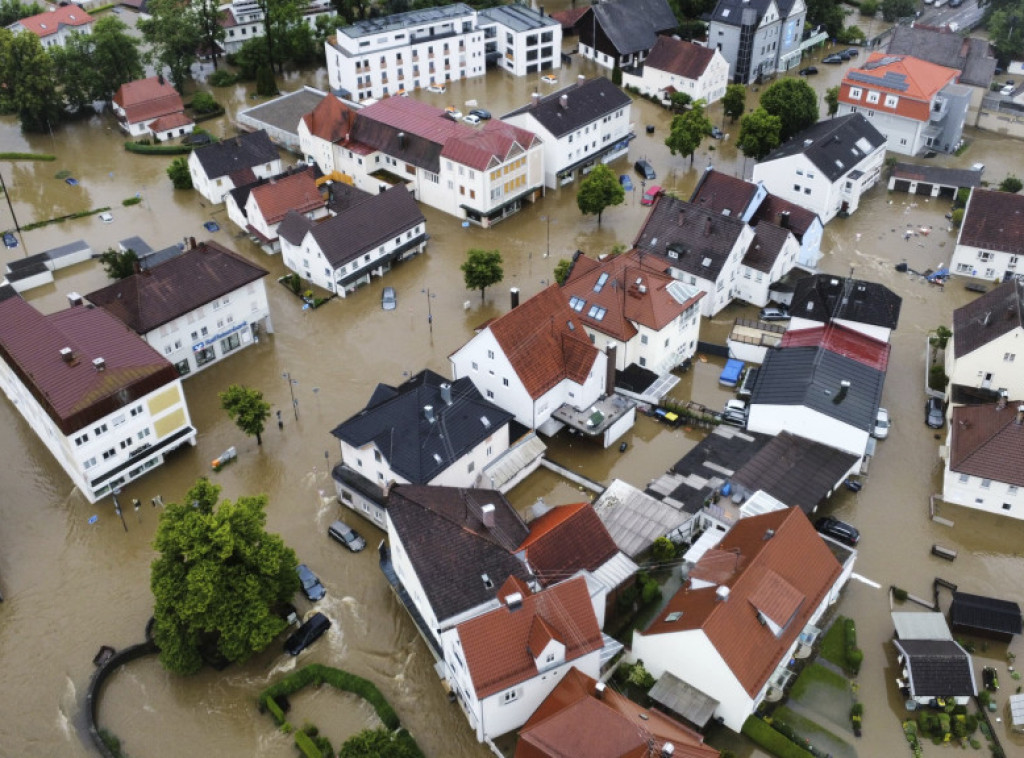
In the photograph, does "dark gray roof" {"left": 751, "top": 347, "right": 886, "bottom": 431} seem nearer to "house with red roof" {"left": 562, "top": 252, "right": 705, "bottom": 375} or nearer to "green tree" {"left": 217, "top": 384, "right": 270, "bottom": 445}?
"house with red roof" {"left": 562, "top": 252, "right": 705, "bottom": 375}

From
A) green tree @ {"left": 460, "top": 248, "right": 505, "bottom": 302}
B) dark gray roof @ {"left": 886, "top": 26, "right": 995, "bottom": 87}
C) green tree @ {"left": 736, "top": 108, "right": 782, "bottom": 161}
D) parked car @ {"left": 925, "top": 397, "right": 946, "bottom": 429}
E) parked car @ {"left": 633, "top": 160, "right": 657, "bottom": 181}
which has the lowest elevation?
parked car @ {"left": 925, "top": 397, "right": 946, "bottom": 429}

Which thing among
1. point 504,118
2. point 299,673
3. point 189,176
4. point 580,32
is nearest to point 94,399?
point 299,673

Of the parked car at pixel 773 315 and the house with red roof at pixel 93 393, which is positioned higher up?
the house with red roof at pixel 93 393

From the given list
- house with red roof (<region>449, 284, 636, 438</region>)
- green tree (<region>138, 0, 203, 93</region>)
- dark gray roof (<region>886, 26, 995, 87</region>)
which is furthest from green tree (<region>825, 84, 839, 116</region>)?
green tree (<region>138, 0, 203, 93</region>)

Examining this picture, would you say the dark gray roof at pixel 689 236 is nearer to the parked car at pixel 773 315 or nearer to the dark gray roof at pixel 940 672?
the parked car at pixel 773 315

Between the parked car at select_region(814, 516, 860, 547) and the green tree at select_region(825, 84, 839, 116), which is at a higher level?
the green tree at select_region(825, 84, 839, 116)

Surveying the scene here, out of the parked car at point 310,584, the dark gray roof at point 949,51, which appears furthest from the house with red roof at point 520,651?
the dark gray roof at point 949,51
